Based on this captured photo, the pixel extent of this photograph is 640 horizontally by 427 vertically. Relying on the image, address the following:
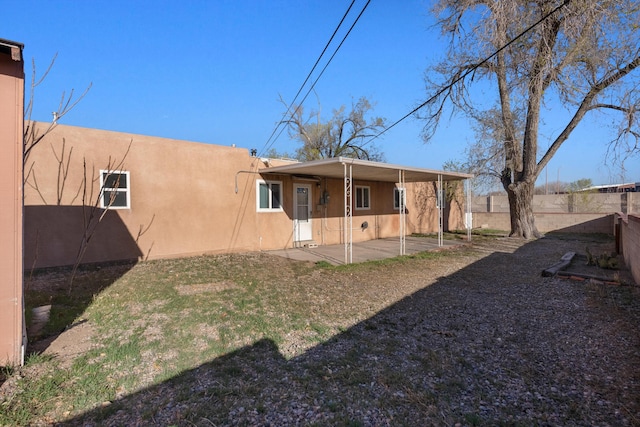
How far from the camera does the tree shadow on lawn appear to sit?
234cm

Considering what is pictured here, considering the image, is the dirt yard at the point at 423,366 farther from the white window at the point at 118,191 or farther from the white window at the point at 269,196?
the white window at the point at 269,196

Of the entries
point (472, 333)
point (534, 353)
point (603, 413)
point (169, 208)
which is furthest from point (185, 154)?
point (603, 413)

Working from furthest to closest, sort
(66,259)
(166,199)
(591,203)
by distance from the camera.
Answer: (591,203), (166,199), (66,259)

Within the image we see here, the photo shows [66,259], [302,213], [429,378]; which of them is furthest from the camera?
[302,213]

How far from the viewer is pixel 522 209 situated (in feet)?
45.9

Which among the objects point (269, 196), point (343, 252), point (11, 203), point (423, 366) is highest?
point (269, 196)

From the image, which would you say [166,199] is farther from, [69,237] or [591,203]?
[591,203]

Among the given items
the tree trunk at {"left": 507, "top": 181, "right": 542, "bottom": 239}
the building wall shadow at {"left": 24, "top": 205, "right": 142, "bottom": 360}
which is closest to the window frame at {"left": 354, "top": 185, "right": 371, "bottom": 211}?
the tree trunk at {"left": 507, "top": 181, "right": 542, "bottom": 239}

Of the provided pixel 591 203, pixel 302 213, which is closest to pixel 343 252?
pixel 302 213

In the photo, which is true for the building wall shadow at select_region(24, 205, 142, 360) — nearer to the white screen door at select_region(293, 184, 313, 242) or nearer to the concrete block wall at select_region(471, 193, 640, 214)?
the white screen door at select_region(293, 184, 313, 242)

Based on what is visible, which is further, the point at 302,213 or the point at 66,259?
the point at 302,213

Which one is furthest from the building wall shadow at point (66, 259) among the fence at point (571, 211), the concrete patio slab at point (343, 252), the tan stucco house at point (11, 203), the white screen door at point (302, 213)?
the fence at point (571, 211)

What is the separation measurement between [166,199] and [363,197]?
7.29m

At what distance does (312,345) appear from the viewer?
3.55 metres
